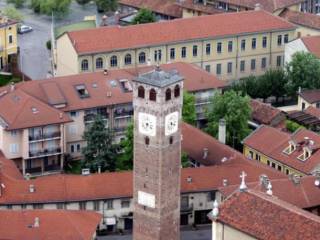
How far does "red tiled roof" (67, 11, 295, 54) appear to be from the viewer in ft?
369

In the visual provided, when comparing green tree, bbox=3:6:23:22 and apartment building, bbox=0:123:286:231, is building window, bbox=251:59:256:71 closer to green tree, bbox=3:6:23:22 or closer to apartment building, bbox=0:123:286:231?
apartment building, bbox=0:123:286:231

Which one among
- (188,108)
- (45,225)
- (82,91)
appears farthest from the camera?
(188,108)

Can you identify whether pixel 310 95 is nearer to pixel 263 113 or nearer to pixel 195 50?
pixel 263 113

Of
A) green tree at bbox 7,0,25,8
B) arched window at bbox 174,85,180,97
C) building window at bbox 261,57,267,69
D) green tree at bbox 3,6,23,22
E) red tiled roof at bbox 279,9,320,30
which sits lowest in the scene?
green tree at bbox 7,0,25,8

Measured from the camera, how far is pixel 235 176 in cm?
8681

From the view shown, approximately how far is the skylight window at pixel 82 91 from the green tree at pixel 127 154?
6441mm

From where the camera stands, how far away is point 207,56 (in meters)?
118

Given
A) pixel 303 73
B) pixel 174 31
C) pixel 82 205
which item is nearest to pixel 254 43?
pixel 174 31

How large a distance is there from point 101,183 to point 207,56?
35.8 metres

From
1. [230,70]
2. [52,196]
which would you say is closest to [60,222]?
[52,196]

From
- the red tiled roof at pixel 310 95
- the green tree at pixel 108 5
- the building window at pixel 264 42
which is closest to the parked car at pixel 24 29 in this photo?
the green tree at pixel 108 5

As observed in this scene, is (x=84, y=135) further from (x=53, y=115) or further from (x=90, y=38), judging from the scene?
(x=90, y=38)

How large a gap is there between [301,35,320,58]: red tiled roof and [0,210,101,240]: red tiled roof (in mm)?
45573

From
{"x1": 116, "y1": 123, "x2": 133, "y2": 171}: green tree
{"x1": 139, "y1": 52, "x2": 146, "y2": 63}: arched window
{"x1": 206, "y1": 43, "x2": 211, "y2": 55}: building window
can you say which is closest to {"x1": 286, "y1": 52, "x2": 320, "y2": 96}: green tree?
{"x1": 206, "y1": 43, "x2": 211, "y2": 55}: building window
